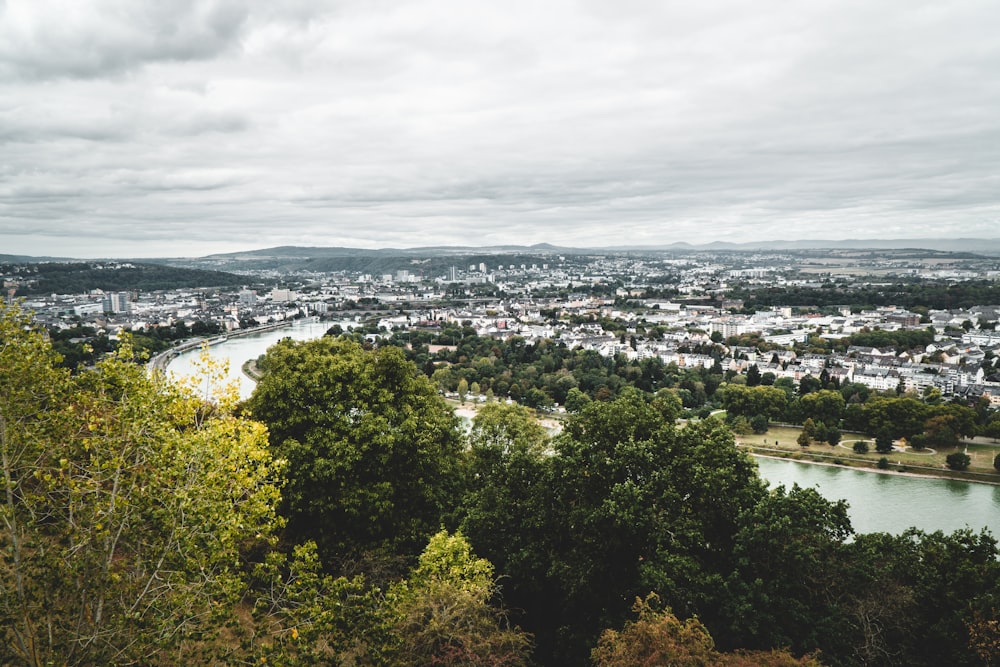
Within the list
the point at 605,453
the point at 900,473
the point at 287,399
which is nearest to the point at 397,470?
the point at 287,399

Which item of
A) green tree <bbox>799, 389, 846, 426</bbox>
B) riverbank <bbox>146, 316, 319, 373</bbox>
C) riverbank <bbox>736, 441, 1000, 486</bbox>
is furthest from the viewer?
riverbank <bbox>146, 316, 319, 373</bbox>

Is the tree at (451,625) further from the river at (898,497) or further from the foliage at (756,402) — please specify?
the foliage at (756,402)

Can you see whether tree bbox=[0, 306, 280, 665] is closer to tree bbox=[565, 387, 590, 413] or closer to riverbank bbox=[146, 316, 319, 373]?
tree bbox=[565, 387, 590, 413]

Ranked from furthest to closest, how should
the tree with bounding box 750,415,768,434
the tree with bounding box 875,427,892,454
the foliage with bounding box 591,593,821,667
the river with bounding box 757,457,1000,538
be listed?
the tree with bounding box 750,415,768,434 → the tree with bounding box 875,427,892,454 → the river with bounding box 757,457,1000,538 → the foliage with bounding box 591,593,821,667

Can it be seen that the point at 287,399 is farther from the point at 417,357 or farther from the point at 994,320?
the point at 994,320

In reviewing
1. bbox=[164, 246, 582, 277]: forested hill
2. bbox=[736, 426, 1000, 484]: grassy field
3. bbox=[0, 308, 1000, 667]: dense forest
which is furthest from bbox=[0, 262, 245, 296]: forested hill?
bbox=[0, 308, 1000, 667]: dense forest

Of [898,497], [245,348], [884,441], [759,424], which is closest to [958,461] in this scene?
[884,441]
